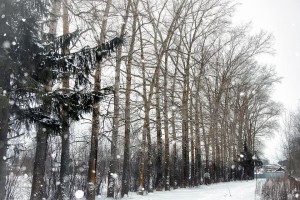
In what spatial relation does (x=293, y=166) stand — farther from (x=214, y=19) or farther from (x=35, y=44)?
(x=35, y=44)

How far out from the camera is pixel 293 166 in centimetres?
2528

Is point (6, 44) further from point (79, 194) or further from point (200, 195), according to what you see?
point (200, 195)

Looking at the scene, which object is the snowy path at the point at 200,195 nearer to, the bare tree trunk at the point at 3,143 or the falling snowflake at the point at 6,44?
the bare tree trunk at the point at 3,143

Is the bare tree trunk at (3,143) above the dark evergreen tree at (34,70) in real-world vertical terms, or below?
below

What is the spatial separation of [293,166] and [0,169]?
2279 centimetres

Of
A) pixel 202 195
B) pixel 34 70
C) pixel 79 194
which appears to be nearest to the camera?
pixel 34 70

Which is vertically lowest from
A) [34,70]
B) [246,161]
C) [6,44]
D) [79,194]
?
[79,194]

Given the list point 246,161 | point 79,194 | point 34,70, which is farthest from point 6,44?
point 246,161

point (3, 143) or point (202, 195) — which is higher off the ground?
point (3, 143)

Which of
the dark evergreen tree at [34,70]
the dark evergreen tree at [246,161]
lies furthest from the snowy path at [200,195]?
the dark evergreen tree at [246,161]

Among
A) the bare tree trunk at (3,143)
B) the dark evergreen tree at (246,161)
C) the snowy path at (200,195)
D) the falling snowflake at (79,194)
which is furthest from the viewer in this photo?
the dark evergreen tree at (246,161)

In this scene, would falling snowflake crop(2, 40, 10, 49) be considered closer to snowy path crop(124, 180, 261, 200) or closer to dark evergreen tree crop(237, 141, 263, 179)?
snowy path crop(124, 180, 261, 200)

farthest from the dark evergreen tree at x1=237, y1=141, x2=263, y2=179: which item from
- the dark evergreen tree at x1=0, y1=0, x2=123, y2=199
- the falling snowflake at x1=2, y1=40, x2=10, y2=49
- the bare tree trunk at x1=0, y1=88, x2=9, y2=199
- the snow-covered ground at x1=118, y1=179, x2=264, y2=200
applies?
the falling snowflake at x1=2, y1=40, x2=10, y2=49

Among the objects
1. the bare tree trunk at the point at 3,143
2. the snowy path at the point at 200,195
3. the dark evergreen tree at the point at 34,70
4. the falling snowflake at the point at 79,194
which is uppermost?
the dark evergreen tree at the point at 34,70
